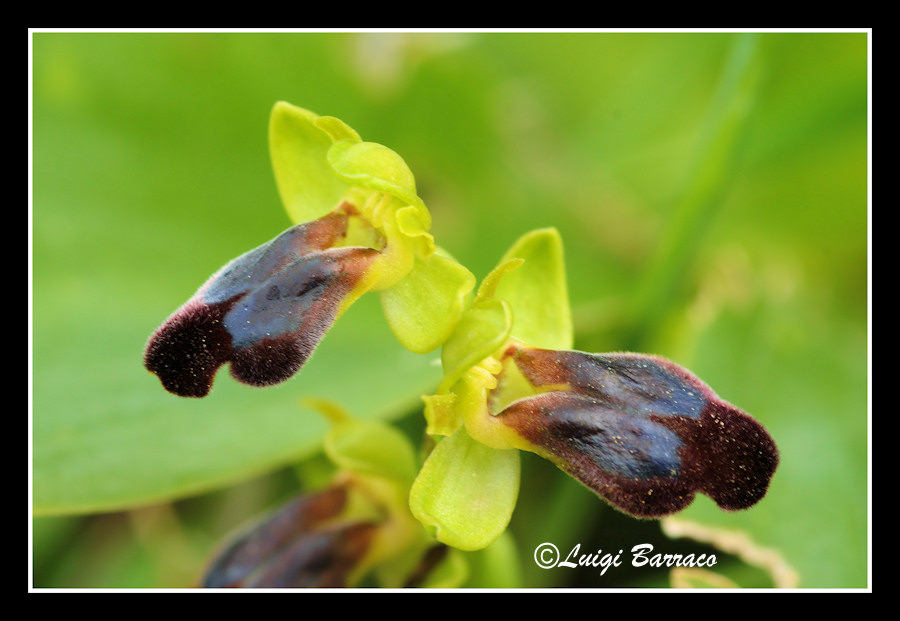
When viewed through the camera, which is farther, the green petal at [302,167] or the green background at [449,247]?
the green background at [449,247]

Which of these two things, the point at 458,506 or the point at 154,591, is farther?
the point at 154,591

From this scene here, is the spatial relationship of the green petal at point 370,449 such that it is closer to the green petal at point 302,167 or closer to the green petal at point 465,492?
the green petal at point 465,492

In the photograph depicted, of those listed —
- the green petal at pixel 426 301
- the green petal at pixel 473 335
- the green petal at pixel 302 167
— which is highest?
the green petal at pixel 302 167

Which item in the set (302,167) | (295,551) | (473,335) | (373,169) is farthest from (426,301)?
(295,551)

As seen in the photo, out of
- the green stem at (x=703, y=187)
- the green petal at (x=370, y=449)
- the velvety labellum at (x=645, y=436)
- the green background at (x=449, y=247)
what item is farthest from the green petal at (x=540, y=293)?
the green stem at (x=703, y=187)

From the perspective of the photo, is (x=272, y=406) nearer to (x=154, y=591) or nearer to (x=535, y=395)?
(x=154, y=591)

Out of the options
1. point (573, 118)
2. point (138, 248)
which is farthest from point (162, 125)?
point (573, 118)
